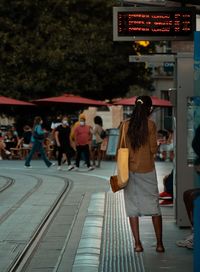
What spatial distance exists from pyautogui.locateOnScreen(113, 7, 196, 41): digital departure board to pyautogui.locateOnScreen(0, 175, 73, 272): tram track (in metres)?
3.16

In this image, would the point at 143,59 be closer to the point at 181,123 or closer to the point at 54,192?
the point at 181,123

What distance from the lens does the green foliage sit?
124 feet

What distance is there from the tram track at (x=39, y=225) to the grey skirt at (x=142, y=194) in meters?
1.39

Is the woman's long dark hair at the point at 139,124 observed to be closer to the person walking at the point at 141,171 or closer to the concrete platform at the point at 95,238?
the person walking at the point at 141,171

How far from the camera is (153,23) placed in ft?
39.6

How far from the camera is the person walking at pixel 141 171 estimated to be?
9102 millimetres

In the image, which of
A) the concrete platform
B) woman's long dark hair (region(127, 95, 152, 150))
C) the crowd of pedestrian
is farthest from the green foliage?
woman's long dark hair (region(127, 95, 152, 150))

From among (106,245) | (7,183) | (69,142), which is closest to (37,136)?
(69,142)

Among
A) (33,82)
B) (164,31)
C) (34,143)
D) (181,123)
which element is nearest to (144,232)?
(181,123)

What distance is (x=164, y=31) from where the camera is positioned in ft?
40.0

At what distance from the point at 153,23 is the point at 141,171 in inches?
145

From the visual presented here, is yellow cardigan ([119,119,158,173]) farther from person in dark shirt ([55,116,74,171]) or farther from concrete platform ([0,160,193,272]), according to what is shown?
person in dark shirt ([55,116,74,171])

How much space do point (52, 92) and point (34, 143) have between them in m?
12.9

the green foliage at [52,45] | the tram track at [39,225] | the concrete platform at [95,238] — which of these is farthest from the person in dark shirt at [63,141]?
the green foliage at [52,45]
